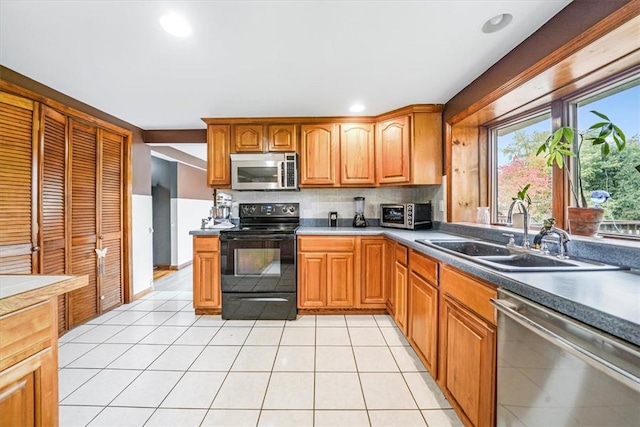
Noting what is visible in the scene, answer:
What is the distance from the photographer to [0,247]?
193cm

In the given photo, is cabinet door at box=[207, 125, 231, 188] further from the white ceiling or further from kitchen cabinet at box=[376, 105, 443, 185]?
kitchen cabinet at box=[376, 105, 443, 185]

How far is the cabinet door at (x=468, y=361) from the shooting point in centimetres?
116

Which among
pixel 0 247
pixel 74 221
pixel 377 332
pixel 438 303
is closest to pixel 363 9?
pixel 438 303

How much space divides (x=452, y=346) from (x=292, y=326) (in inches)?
60.7

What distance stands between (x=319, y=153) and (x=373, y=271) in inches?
55.6

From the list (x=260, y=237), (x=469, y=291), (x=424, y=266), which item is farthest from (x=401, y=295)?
(x=260, y=237)

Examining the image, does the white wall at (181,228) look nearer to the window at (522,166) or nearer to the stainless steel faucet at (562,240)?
the window at (522,166)

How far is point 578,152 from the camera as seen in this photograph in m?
1.73

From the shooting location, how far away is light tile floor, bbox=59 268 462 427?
4.93 feet

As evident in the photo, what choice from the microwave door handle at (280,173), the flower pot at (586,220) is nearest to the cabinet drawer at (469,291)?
the flower pot at (586,220)

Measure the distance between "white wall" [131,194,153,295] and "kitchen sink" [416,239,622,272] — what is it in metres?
3.31

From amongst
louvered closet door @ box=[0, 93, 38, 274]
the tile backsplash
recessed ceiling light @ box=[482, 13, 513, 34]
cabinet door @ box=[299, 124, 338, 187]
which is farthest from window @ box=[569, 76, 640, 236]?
louvered closet door @ box=[0, 93, 38, 274]

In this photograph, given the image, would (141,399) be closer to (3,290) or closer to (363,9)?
(3,290)

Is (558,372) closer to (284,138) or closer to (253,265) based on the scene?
(253,265)
